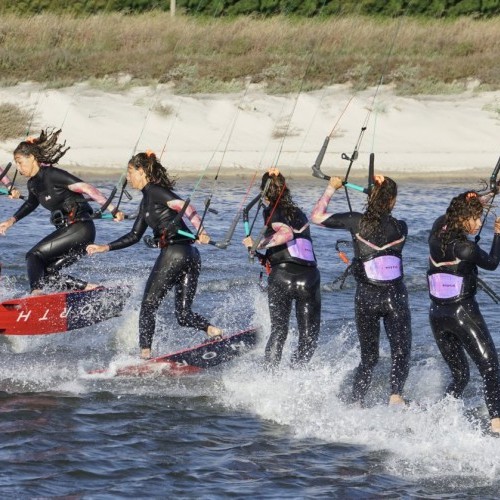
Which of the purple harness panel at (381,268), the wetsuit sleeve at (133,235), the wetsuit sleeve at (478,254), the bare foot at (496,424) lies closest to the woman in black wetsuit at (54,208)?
the wetsuit sleeve at (133,235)

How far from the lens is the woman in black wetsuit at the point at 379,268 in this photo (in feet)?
34.2

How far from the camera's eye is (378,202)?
10.3 meters

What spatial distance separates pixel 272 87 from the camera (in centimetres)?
2892

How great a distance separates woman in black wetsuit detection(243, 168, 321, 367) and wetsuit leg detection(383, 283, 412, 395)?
107 centimetres

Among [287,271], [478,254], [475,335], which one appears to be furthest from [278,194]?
[475,335]

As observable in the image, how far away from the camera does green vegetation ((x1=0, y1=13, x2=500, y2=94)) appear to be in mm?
28672

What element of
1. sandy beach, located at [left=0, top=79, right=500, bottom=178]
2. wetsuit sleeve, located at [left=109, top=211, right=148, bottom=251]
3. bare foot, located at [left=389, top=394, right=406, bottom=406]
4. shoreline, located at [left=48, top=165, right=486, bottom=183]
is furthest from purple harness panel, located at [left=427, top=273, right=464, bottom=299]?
sandy beach, located at [left=0, top=79, right=500, bottom=178]

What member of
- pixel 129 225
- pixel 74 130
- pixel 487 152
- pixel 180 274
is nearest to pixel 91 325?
pixel 180 274

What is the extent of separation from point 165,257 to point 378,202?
2.45 m

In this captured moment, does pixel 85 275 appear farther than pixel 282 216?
Yes

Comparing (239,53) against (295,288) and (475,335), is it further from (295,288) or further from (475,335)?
(475,335)

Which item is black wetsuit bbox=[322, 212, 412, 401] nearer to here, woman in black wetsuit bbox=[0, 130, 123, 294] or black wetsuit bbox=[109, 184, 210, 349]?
black wetsuit bbox=[109, 184, 210, 349]

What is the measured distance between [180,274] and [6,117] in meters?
14.7

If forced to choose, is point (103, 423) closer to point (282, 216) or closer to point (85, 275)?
point (282, 216)
